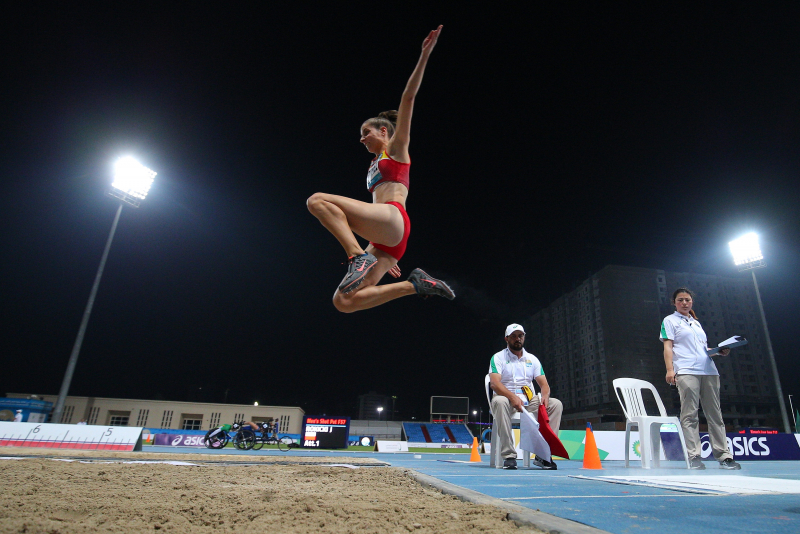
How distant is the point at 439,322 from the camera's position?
3253cm

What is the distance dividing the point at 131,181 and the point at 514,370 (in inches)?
809

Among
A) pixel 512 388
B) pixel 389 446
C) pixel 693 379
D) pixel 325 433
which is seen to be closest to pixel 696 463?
pixel 693 379

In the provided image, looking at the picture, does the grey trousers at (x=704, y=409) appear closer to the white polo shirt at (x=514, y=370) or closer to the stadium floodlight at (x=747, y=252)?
the white polo shirt at (x=514, y=370)

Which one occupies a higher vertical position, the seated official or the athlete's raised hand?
the athlete's raised hand

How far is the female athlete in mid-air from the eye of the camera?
2.42 m

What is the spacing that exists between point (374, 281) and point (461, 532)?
1718 mm

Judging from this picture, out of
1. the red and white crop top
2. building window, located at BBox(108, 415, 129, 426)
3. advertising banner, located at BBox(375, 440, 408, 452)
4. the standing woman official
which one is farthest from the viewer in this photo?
building window, located at BBox(108, 415, 129, 426)

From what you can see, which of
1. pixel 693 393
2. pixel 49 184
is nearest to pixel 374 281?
pixel 693 393

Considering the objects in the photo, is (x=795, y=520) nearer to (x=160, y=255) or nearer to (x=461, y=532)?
(x=461, y=532)

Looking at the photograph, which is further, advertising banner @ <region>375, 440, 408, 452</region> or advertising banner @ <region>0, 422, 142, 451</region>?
advertising banner @ <region>375, 440, 408, 452</region>

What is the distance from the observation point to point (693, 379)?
4.38 meters

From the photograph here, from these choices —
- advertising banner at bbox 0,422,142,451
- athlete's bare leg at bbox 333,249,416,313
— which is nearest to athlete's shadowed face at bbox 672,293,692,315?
athlete's bare leg at bbox 333,249,416,313

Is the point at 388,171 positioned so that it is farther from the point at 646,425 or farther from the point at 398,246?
the point at 646,425

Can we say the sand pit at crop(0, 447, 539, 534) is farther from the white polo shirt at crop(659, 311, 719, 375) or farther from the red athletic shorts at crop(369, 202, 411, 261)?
the white polo shirt at crop(659, 311, 719, 375)
